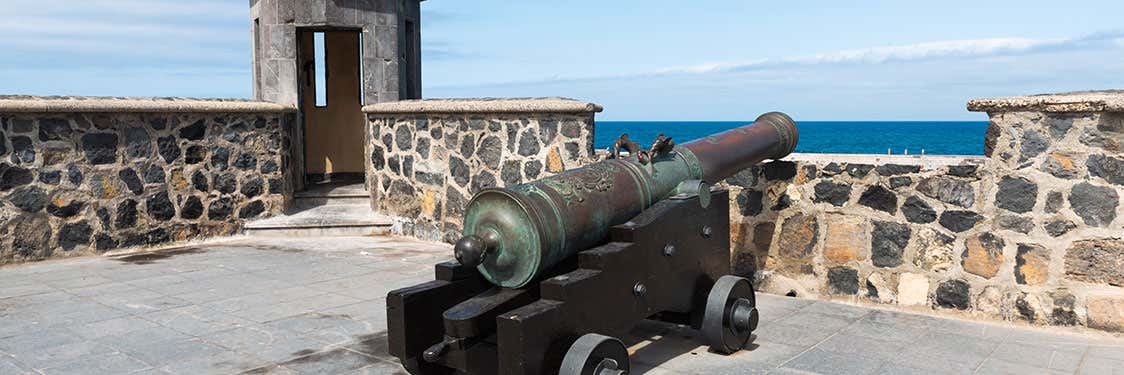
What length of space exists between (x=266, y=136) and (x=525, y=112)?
3047mm

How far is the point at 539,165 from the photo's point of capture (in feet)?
25.7

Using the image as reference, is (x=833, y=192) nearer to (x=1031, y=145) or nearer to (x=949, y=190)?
(x=949, y=190)

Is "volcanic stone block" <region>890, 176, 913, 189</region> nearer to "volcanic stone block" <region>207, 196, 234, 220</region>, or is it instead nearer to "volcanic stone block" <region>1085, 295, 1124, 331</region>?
"volcanic stone block" <region>1085, 295, 1124, 331</region>

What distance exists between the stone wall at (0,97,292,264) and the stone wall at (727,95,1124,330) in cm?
518

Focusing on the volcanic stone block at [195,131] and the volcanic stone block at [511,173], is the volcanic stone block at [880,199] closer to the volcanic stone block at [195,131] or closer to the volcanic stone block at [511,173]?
the volcanic stone block at [511,173]

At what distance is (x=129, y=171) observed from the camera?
26.7ft

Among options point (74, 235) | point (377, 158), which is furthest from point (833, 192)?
point (74, 235)

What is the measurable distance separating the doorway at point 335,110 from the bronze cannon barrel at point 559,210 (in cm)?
830

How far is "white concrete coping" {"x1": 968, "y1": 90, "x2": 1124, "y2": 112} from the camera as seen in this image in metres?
4.87

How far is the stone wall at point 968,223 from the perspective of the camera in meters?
5.03

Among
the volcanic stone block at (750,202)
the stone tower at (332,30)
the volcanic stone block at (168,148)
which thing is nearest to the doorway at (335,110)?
the stone tower at (332,30)

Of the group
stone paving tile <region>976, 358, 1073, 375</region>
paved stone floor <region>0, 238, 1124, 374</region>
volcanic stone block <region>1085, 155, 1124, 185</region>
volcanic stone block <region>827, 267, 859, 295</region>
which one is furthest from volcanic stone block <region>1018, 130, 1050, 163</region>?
stone paving tile <region>976, 358, 1073, 375</region>

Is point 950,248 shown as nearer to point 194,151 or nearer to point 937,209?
point 937,209

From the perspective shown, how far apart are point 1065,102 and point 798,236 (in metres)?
1.83
